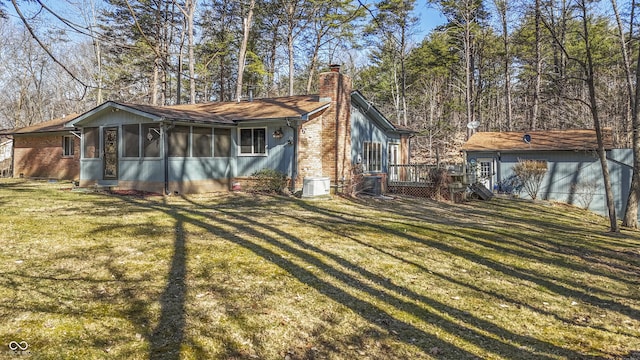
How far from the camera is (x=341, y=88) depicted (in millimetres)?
15570

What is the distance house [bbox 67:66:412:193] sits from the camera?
43.8ft

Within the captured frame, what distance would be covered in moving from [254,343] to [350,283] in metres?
1.99

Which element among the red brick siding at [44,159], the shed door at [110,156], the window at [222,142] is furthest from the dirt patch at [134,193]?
the red brick siding at [44,159]

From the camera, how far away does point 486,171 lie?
22547mm

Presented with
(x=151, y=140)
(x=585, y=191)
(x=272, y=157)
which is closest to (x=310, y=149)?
(x=272, y=157)

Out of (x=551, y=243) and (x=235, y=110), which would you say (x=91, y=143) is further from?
(x=551, y=243)

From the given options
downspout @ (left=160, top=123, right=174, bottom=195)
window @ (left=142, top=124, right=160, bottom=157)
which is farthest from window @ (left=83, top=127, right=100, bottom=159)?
downspout @ (left=160, top=123, right=174, bottom=195)

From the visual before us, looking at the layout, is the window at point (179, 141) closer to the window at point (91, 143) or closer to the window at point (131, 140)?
the window at point (131, 140)

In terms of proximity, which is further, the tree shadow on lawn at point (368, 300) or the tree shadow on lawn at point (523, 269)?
the tree shadow on lawn at point (523, 269)

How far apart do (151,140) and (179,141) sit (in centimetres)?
86

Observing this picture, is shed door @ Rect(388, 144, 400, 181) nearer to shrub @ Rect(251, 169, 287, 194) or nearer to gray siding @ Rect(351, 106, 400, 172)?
gray siding @ Rect(351, 106, 400, 172)

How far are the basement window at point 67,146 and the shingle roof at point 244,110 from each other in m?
6.51

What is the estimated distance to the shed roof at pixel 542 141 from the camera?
65.9 feet

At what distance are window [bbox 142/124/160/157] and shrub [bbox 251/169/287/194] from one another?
3.52 m
